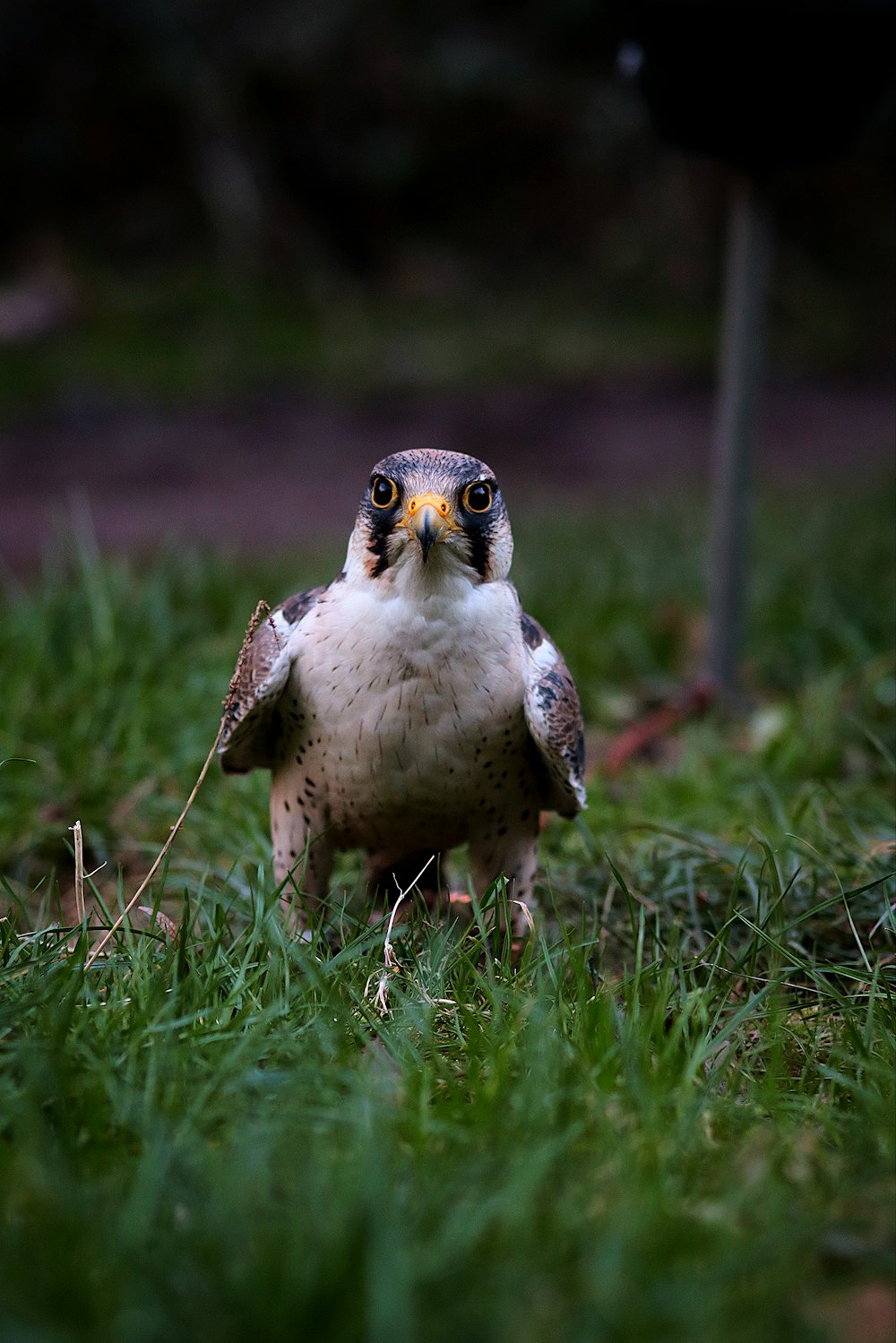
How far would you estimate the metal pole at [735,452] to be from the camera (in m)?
4.76

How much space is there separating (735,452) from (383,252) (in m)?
10.0

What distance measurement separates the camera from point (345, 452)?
1044cm

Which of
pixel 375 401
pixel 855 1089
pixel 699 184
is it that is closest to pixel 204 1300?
pixel 855 1089

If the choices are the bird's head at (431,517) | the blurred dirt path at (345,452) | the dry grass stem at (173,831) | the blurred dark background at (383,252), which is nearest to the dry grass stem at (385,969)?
the dry grass stem at (173,831)

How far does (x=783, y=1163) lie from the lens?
1.75 m

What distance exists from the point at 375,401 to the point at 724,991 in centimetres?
976

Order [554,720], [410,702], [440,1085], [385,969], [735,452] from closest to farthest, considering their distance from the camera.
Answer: [440,1085], [385,969], [410,702], [554,720], [735,452]

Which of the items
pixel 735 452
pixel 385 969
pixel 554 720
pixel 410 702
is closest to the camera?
pixel 385 969

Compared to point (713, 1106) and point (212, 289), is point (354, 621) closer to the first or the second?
point (713, 1106)

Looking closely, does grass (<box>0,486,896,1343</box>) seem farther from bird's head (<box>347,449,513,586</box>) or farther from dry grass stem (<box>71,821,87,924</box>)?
bird's head (<box>347,449,513,586</box>)

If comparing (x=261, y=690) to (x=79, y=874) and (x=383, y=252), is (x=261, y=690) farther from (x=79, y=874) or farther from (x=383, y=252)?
(x=383, y=252)

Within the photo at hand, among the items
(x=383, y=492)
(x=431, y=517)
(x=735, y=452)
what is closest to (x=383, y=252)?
(x=735, y=452)

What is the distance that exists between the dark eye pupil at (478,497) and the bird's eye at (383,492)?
0.45 ft

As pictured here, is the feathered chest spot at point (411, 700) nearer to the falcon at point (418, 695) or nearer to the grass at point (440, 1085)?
the falcon at point (418, 695)
